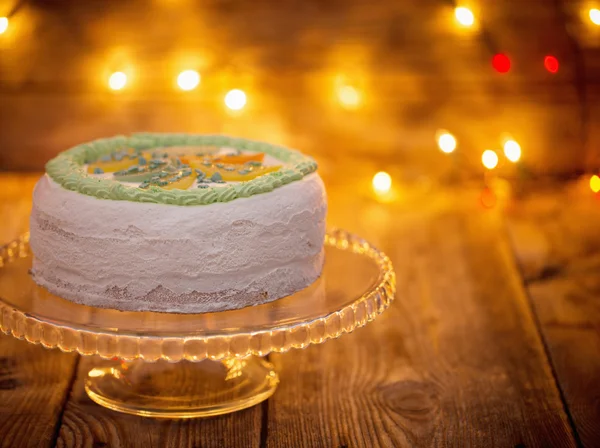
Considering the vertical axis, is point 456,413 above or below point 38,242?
below

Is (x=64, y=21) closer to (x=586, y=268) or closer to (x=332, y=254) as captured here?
(x=332, y=254)

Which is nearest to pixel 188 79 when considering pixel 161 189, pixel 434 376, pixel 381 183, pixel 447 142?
pixel 381 183

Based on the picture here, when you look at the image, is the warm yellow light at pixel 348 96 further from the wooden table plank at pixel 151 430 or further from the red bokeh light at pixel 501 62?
the wooden table plank at pixel 151 430

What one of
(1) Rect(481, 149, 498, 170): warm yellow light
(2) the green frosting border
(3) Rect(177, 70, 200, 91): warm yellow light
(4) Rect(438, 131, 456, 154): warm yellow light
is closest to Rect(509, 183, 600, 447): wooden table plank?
(1) Rect(481, 149, 498, 170): warm yellow light

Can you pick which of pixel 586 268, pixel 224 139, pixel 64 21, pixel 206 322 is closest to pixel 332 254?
pixel 224 139

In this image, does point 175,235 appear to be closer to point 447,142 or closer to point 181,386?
point 181,386

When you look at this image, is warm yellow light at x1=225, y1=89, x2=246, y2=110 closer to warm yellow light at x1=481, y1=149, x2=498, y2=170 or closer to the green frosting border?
warm yellow light at x1=481, y1=149, x2=498, y2=170
